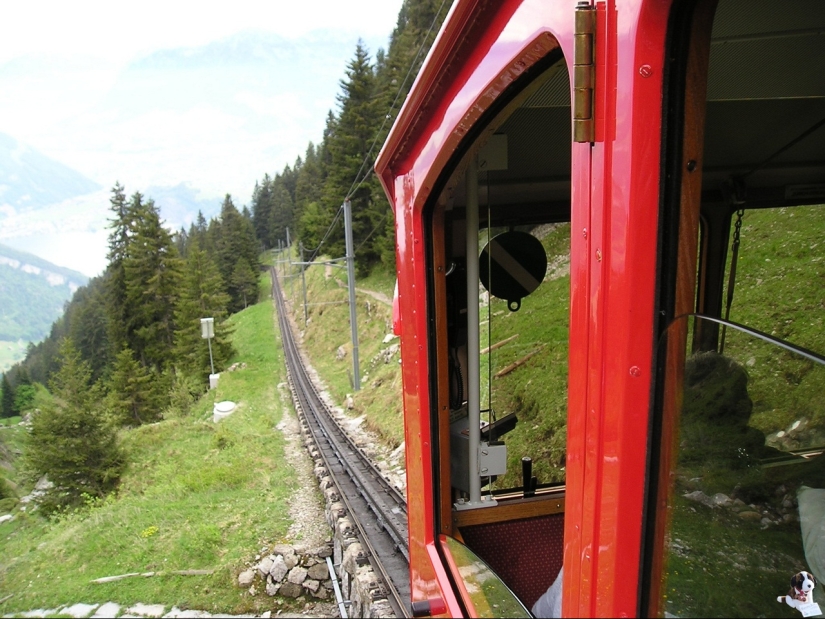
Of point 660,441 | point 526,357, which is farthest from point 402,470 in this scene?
point 660,441

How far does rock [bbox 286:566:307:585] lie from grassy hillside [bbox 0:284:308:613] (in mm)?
418

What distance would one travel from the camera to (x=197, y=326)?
36.9 m

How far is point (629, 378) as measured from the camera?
1233 mm

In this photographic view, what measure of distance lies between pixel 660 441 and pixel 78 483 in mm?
18307

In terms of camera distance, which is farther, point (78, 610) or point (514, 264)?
point (78, 610)

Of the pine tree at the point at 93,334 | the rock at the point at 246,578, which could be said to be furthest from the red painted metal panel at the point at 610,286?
the pine tree at the point at 93,334

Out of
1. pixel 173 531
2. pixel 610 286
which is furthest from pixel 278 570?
pixel 610 286

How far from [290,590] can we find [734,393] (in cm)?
739

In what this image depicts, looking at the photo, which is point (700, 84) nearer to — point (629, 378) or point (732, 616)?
point (629, 378)

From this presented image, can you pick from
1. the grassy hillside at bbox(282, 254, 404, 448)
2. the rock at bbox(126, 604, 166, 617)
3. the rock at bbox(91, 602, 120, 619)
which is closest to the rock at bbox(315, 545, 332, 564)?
the rock at bbox(126, 604, 166, 617)

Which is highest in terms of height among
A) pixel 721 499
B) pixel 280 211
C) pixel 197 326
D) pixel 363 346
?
pixel 280 211

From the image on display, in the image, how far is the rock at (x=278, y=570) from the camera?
25.0 feet

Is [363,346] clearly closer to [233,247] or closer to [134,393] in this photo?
[134,393]

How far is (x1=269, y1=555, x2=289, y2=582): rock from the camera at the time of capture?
7.63 metres
